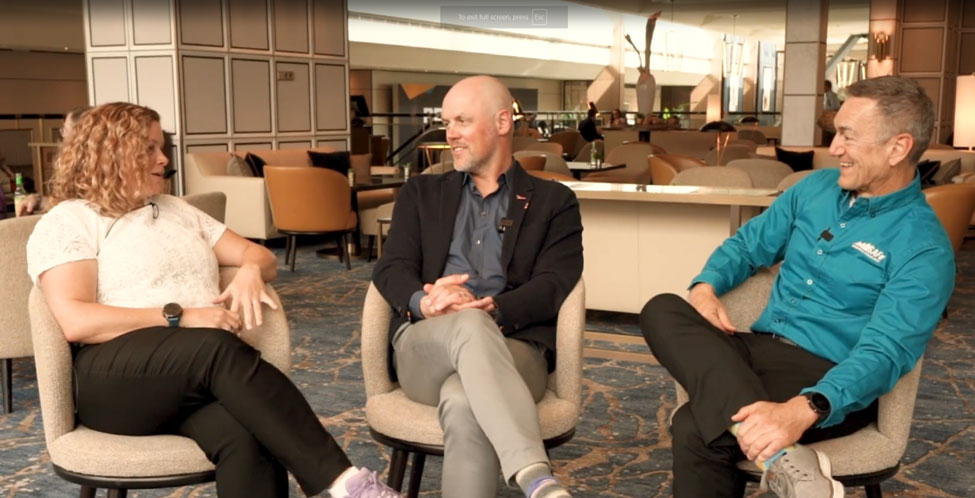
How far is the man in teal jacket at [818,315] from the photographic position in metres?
2.10

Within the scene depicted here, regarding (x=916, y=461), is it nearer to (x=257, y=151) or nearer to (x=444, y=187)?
(x=444, y=187)

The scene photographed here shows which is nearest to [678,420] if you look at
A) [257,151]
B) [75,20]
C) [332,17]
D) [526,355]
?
[526,355]

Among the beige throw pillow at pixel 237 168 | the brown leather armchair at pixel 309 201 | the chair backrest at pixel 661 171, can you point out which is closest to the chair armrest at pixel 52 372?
the brown leather armchair at pixel 309 201

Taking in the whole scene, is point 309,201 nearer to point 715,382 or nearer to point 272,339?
point 272,339

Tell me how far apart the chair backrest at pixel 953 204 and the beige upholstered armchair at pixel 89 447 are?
4651 mm

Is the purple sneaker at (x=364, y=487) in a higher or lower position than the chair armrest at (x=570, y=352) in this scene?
lower

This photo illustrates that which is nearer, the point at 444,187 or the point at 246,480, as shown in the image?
the point at 246,480

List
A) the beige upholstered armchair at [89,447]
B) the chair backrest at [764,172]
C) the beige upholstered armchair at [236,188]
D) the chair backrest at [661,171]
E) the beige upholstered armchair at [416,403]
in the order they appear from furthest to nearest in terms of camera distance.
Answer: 1. the beige upholstered armchair at [236,188]
2. the chair backrest at [661,171]
3. the chair backrest at [764,172]
4. the beige upholstered armchair at [416,403]
5. the beige upholstered armchair at [89,447]

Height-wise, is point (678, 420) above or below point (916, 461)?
above

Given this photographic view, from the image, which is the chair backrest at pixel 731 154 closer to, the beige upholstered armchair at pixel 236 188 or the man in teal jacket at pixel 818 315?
the beige upholstered armchair at pixel 236 188

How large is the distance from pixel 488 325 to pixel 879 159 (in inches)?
39.9

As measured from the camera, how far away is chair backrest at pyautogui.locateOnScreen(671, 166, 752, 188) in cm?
541

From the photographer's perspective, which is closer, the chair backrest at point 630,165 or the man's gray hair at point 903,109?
the man's gray hair at point 903,109

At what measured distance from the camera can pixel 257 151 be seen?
946 cm
